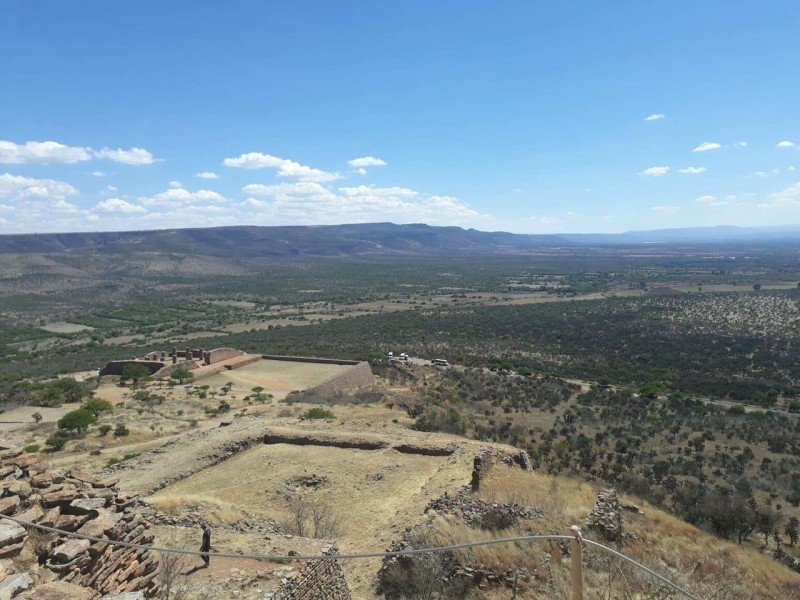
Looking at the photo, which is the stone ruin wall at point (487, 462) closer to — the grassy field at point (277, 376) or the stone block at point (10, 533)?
the stone block at point (10, 533)

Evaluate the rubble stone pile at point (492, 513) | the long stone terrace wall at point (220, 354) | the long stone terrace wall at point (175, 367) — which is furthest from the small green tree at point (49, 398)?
the rubble stone pile at point (492, 513)

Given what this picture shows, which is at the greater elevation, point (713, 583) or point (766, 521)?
point (713, 583)

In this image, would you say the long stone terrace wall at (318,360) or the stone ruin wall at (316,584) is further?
the long stone terrace wall at (318,360)

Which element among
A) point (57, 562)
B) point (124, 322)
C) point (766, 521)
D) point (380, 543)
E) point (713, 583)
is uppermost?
point (57, 562)

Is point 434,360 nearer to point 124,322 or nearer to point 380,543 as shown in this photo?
point 380,543

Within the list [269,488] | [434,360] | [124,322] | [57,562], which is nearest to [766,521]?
[269,488]

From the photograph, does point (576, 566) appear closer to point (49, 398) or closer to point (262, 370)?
point (49, 398)
